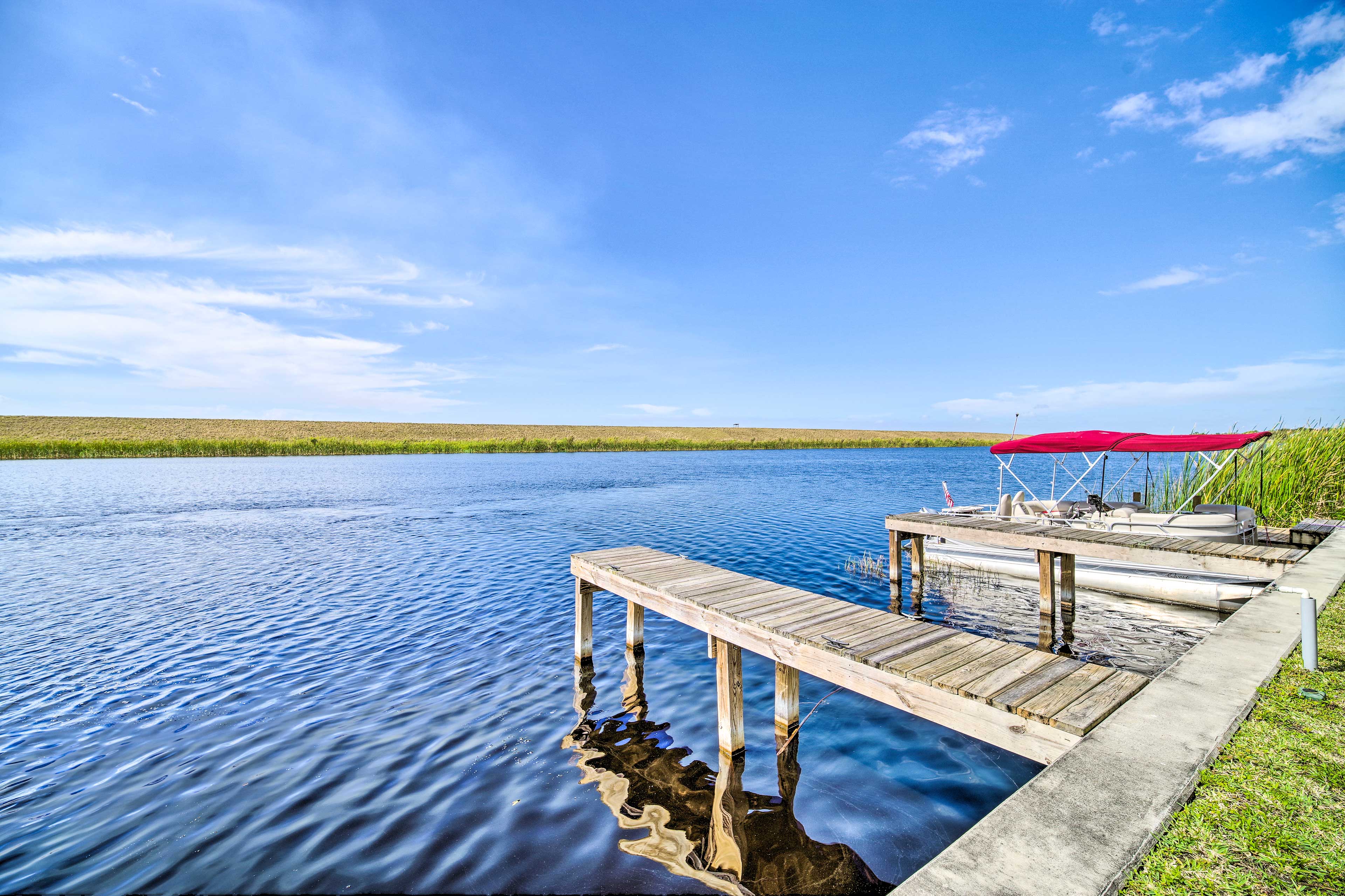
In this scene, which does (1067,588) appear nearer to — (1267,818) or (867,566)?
(867,566)

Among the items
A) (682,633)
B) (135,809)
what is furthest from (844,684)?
(135,809)

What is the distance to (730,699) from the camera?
20.3 feet

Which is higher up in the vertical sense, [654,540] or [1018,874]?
[1018,874]

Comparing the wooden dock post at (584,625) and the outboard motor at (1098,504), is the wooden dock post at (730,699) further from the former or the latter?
the outboard motor at (1098,504)

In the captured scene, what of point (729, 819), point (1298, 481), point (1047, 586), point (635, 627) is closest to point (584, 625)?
point (635, 627)

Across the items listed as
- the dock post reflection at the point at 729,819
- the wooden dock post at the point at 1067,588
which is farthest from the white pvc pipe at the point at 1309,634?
the wooden dock post at the point at 1067,588

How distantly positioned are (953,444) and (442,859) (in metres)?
132

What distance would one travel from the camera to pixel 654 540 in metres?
18.5

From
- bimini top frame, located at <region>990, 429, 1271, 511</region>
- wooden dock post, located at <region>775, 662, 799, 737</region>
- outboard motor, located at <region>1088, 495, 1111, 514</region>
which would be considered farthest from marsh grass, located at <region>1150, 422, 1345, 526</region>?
wooden dock post, located at <region>775, 662, 799, 737</region>

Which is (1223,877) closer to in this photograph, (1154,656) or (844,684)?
(844,684)

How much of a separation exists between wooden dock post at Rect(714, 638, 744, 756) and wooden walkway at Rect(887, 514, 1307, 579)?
26.3 feet

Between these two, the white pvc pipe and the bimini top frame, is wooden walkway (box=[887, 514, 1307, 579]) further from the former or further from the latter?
the white pvc pipe

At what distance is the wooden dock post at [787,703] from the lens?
631cm

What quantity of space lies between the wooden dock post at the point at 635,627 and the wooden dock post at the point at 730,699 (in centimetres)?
275
